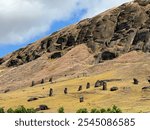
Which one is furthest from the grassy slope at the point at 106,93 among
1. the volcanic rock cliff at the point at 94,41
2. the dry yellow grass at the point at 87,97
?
the volcanic rock cliff at the point at 94,41

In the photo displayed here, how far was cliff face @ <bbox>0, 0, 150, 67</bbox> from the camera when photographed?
14888 cm

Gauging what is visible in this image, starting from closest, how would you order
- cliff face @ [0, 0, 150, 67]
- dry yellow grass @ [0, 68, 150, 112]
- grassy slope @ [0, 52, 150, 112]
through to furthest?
dry yellow grass @ [0, 68, 150, 112] → grassy slope @ [0, 52, 150, 112] → cliff face @ [0, 0, 150, 67]

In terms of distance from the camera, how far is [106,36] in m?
162

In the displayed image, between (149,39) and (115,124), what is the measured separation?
121 m

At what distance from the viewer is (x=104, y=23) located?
545 ft

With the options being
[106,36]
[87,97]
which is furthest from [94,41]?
[87,97]

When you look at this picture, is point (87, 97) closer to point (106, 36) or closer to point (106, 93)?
point (106, 93)

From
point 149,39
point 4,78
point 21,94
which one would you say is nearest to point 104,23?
point 149,39

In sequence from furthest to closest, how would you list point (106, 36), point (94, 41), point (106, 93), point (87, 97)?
point (94, 41) → point (106, 36) → point (87, 97) → point (106, 93)

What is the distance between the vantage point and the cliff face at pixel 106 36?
14888 cm

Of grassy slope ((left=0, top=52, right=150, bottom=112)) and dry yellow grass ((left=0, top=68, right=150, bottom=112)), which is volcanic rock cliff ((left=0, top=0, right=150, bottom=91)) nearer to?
grassy slope ((left=0, top=52, right=150, bottom=112))

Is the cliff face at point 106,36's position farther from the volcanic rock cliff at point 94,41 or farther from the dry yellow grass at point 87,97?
the dry yellow grass at point 87,97

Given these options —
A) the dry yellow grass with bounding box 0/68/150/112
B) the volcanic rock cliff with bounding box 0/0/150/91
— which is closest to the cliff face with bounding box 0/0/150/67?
the volcanic rock cliff with bounding box 0/0/150/91

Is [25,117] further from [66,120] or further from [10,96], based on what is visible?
[10,96]
